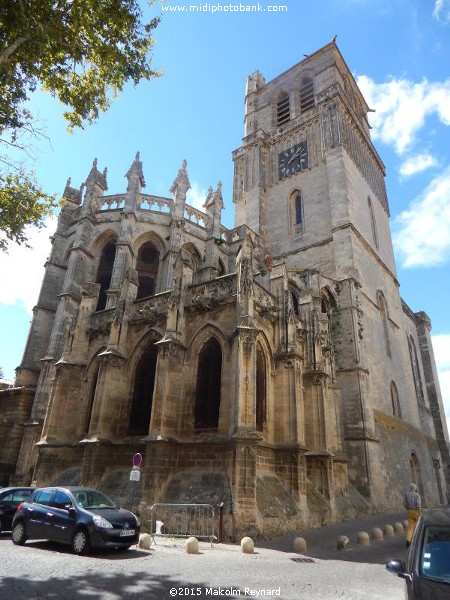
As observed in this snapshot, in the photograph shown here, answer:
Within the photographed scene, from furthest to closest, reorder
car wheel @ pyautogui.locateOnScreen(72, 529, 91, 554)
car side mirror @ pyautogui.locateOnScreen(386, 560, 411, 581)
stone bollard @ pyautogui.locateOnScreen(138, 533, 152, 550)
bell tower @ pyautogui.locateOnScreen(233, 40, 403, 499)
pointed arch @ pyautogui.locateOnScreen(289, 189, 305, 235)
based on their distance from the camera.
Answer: pointed arch @ pyautogui.locateOnScreen(289, 189, 305, 235), bell tower @ pyautogui.locateOnScreen(233, 40, 403, 499), stone bollard @ pyautogui.locateOnScreen(138, 533, 152, 550), car wheel @ pyautogui.locateOnScreen(72, 529, 91, 554), car side mirror @ pyautogui.locateOnScreen(386, 560, 411, 581)

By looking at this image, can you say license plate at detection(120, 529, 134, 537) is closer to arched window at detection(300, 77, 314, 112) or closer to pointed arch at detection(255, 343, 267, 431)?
pointed arch at detection(255, 343, 267, 431)

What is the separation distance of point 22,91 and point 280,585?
36.4 ft

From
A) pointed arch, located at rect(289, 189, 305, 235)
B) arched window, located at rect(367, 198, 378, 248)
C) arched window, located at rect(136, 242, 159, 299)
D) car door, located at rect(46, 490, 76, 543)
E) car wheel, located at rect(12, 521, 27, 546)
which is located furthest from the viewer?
arched window, located at rect(367, 198, 378, 248)

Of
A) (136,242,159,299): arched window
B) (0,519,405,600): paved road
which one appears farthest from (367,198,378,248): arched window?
(0,519,405,600): paved road

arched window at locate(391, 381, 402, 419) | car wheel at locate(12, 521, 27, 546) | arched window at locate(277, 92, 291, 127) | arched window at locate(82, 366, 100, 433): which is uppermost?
arched window at locate(277, 92, 291, 127)

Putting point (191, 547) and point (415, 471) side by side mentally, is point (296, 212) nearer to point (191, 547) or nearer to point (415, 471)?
point (415, 471)

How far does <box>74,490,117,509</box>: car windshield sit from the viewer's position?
8273mm

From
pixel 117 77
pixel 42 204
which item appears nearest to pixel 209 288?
pixel 42 204

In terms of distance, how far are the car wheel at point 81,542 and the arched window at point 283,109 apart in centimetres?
3306

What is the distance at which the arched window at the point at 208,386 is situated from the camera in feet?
37.3

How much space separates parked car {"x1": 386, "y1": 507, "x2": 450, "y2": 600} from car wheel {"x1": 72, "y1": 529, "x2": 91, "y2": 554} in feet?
20.5

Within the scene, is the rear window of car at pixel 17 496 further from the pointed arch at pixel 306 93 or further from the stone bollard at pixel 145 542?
the pointed arch at pixel 306 93

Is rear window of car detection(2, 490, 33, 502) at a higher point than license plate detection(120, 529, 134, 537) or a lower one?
higher

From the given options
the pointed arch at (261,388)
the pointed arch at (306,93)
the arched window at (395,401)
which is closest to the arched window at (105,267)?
the pointed arch at (261,388)
